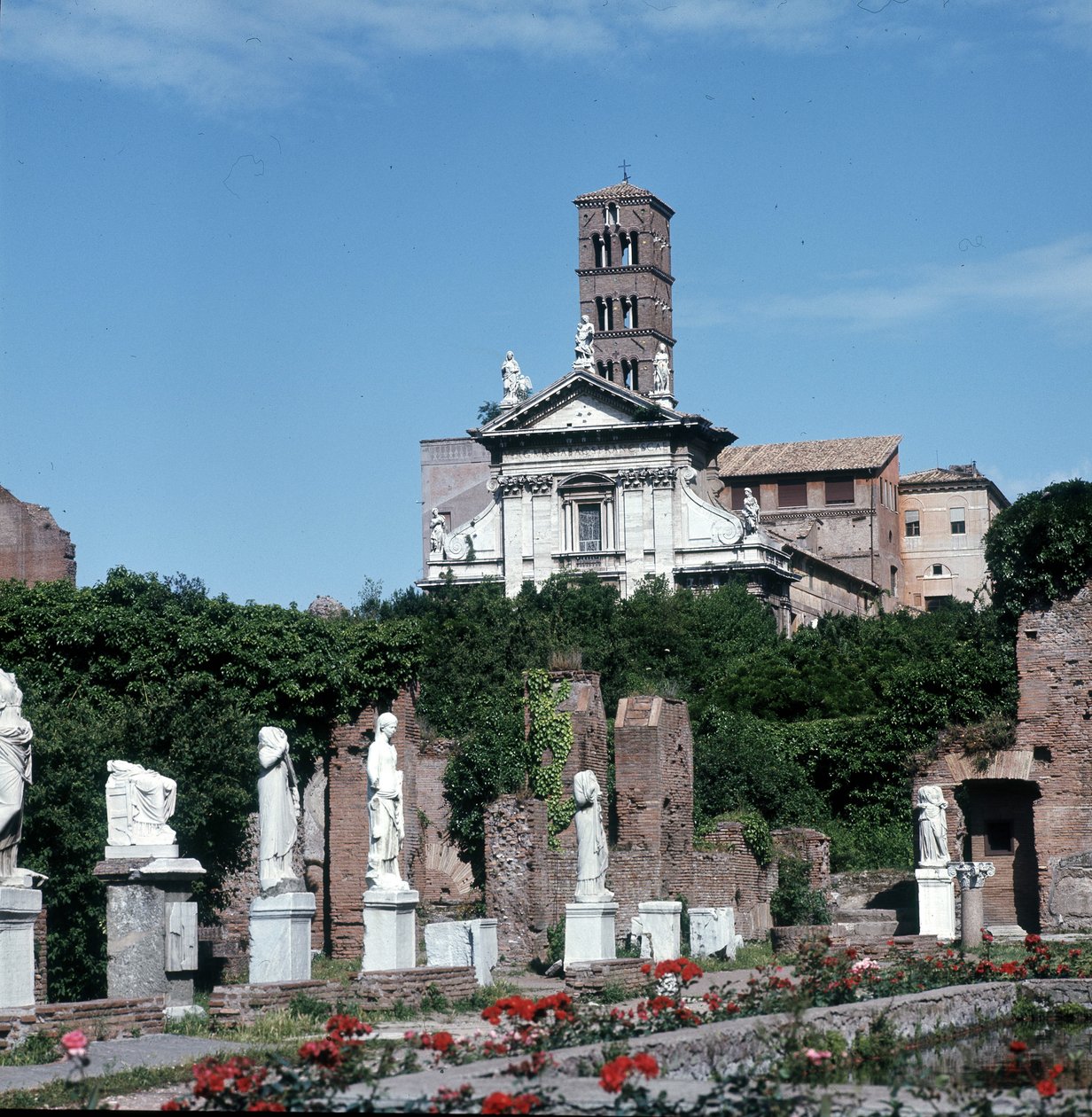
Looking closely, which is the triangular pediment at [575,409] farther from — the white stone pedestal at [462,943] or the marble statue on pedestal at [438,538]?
the white stone pedestal at [462,943]

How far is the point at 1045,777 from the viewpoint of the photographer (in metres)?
26.9

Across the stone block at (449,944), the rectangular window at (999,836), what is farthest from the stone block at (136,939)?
the rectangular window at (999,836)

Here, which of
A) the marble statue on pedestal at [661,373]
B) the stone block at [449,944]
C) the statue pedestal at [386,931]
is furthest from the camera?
the marble statue on pedestal at [661,373]

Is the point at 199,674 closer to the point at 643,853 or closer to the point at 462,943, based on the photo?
the point at 643,853

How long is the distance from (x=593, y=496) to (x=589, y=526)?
1072 mm

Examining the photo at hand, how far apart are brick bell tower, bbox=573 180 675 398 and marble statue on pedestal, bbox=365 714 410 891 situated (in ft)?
204

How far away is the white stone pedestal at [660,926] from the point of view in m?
21.8

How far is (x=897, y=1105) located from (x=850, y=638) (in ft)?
125

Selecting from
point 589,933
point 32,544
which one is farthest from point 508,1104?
point 32,544

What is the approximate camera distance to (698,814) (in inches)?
1120

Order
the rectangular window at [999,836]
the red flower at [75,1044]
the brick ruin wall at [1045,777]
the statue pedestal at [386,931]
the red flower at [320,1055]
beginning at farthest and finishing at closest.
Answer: the rectangular window at [999,836]
the brick ruin wall at [1045,777]
the statue pedestal at [386,931]
the red flower at [320,1055]
the red flower at [75,1044]

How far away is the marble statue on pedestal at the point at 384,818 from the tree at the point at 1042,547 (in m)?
12.1

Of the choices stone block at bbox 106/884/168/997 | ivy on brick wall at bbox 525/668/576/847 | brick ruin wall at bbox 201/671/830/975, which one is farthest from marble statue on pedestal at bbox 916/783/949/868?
stone block at bbox 106/884/168/997

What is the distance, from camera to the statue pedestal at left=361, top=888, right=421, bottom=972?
17891 mm
